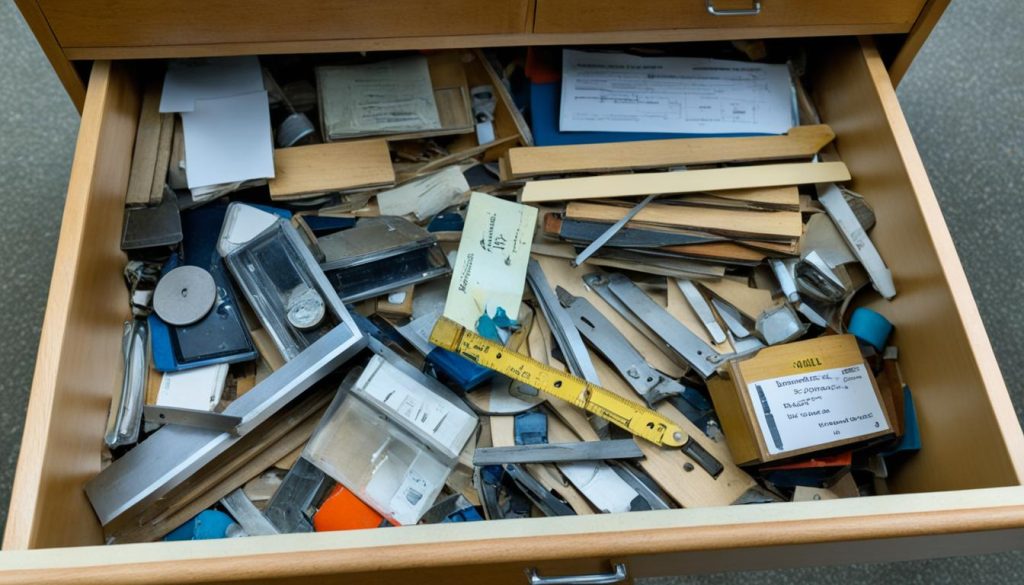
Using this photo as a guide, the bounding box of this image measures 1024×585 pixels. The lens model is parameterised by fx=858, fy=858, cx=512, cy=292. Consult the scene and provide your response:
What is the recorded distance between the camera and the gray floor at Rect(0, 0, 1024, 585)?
4.22 ft

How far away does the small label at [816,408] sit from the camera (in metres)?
0.96

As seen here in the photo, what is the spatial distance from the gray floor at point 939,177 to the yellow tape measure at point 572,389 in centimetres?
36

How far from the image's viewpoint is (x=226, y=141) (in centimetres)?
107

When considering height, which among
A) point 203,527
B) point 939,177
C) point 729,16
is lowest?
point 203,527

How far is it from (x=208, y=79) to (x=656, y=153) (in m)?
0.58

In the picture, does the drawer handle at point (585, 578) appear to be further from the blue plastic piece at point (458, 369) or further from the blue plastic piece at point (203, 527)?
the blue plastic piece at point (203, 527)

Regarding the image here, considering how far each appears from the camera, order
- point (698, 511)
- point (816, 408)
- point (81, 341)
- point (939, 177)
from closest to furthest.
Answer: point (698, 511), point (81, 341), point (816, 408), point (939, 177)

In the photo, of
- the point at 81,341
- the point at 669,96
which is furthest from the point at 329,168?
the point at 669,96

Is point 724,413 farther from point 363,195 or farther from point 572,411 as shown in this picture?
point 363,195

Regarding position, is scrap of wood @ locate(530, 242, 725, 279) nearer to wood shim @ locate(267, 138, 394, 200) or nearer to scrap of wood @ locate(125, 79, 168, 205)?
wood shim @ locate(267, 138, 394, 200)

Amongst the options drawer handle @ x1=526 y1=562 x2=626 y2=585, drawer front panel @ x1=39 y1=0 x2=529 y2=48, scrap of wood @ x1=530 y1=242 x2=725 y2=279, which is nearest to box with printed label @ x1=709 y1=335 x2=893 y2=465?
scrap of wood @ x1=530 y1=242 x2=725 y2=279

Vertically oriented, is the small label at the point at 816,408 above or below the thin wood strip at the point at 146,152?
above

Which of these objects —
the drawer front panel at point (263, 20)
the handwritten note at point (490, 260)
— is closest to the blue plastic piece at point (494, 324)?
the handwritten note at point (490, 260)

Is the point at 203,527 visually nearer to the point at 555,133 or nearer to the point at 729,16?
the point at 555,133
